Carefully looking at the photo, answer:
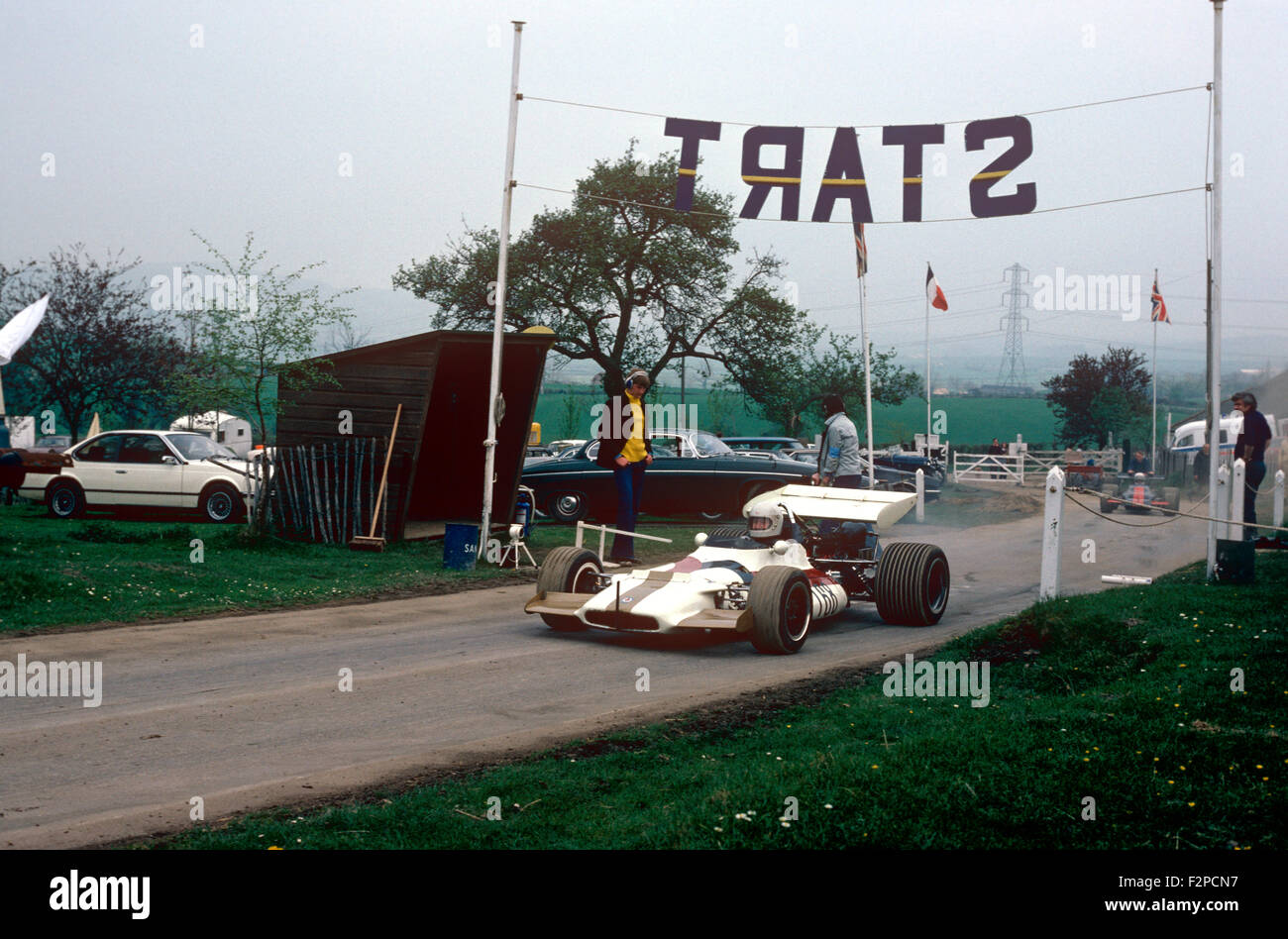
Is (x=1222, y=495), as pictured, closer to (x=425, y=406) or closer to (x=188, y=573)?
(x=425, y=406)

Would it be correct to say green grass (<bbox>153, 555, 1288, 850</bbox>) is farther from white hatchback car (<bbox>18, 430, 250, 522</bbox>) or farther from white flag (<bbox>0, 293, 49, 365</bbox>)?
white hatchback car (<bbox>18, 430, 250, 522</bbox>)

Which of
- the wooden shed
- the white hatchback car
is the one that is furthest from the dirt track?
the white hatchback car

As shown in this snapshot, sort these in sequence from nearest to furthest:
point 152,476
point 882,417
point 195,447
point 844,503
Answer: point 844,503
point 152,476
point 195,447
point 882,417

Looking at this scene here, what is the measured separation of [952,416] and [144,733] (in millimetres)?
132173

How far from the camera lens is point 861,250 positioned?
1784cm

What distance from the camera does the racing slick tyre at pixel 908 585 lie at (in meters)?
10.5

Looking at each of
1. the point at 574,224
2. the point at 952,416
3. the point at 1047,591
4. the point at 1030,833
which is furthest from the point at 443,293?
the point at 952,416

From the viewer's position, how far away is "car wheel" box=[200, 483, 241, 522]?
758 inches

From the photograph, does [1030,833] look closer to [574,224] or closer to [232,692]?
[232,692]

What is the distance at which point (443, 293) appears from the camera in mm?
40469

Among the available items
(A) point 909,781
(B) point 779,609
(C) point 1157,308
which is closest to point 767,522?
(B) point 779,609

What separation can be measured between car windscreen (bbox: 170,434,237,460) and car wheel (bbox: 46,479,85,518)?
199 cm

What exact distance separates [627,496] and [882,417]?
100288 mm

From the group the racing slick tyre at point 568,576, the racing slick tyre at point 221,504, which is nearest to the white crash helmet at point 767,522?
the racing slick tyre at point 568,576
